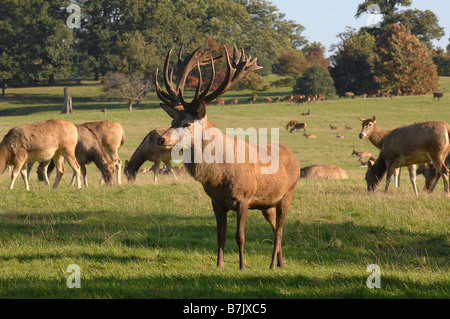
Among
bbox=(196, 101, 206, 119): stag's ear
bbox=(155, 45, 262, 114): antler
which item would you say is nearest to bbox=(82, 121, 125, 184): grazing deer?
bbox=(155, 45, 262, 114): antler

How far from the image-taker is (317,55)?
12638cm

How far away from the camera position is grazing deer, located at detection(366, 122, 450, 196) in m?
13.6

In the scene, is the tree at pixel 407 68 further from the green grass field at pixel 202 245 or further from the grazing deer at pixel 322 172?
the green grass field at pixel 202 245

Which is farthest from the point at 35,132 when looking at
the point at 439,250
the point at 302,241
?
the point at 439,250

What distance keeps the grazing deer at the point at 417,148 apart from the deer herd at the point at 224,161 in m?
0.02

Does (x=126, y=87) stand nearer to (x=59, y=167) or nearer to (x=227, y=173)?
(x=59, y=167)

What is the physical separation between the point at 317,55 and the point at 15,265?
124 meters

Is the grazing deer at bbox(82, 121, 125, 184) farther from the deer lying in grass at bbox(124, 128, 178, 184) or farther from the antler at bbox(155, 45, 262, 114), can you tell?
the antler at bbox(155, 45, 262, 114)

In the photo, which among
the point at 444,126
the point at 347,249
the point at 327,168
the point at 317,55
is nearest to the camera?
the point at 347,249

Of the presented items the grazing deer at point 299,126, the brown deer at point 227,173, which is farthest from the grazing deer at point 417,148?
the grazing deer at point 299,126

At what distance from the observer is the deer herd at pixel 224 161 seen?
6809 mm

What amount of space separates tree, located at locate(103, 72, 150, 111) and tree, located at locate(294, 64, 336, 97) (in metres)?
20.0

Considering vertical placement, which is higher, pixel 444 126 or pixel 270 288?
pixel 444 126
